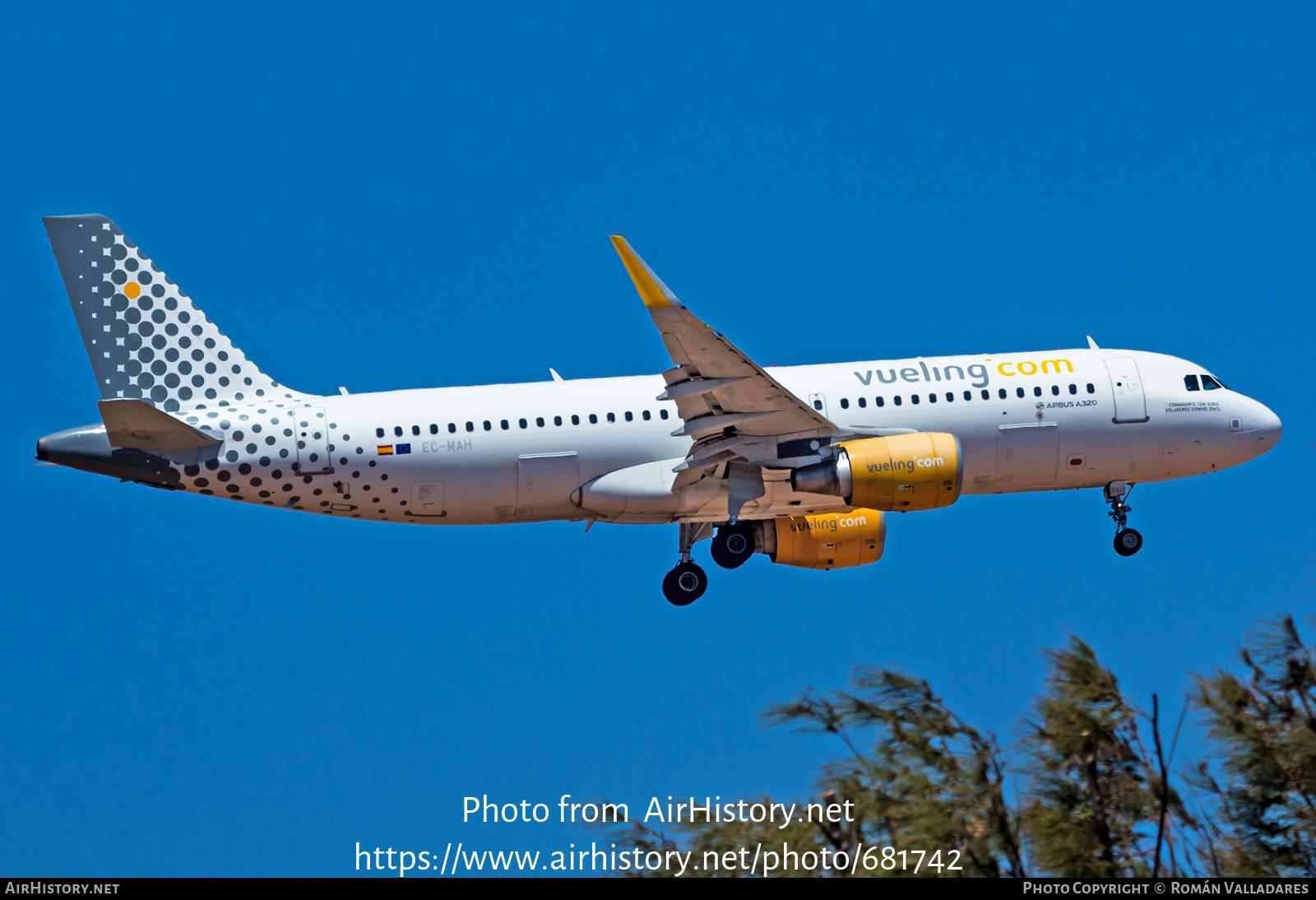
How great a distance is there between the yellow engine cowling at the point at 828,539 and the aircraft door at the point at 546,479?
6007 mm

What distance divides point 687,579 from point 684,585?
0.15 m

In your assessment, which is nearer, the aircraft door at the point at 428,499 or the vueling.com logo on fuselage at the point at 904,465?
the vueling.com logo on fuselage at the point at 904,465

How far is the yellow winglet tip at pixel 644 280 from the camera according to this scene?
1238 inches

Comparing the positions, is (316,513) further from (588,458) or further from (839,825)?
(839,825)

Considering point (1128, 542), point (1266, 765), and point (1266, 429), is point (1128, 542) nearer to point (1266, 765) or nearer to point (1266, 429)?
point (1266, 429)

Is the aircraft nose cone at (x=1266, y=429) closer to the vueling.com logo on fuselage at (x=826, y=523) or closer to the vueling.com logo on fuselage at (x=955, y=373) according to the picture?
the vueling.com logo on fuselage at (x=955, y=373)

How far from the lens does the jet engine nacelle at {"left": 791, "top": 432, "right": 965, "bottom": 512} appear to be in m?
34.7

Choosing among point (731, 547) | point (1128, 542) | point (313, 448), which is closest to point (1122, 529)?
point (1128, 542)

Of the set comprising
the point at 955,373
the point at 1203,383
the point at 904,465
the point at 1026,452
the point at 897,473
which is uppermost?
the point at 1203,383

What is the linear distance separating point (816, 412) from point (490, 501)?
738cm

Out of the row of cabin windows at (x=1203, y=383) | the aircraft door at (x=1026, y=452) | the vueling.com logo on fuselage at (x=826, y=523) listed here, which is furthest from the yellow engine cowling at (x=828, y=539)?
the row of cabin windows at (x=1203, y=383)

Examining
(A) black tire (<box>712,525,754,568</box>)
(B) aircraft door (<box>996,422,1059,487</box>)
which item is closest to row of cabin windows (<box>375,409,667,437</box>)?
(A) black tire (<box>712,525,754,568</box>)

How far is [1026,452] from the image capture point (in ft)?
122
